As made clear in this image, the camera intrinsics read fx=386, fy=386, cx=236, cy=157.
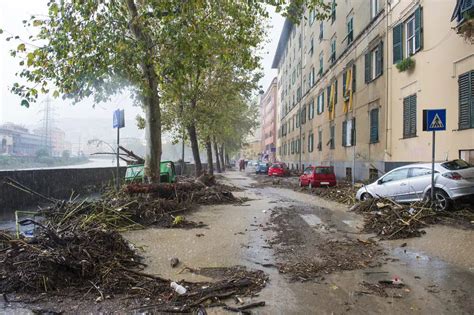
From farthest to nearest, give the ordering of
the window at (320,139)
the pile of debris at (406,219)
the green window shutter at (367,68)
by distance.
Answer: the window at (320,139)
the green window shutter at (367,68)
the pile of debris at (406,219)

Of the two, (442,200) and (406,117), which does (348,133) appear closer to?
(406,117)

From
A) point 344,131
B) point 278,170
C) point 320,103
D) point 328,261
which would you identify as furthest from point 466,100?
point 278,170

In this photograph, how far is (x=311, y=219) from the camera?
11102mm

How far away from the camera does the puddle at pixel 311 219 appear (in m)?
10.4

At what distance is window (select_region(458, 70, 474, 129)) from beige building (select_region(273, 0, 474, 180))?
0.04 m

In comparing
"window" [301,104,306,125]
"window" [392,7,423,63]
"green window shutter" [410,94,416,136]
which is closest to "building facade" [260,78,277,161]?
"window" [301,104,306,125]

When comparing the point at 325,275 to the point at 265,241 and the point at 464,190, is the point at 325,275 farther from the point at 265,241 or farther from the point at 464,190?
the point at 464,190

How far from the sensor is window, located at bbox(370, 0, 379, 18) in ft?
69.9

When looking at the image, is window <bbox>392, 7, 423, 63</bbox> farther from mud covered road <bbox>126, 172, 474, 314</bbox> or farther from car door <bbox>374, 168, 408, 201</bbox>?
mud covered road <bbox>126, 172, 474, 314</bbox>

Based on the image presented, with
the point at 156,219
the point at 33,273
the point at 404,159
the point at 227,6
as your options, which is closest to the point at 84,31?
the point at 227,6

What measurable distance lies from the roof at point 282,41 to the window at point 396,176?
38.6 meters

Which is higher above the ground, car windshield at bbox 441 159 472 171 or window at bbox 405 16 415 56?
window at bbox 405 16 415 56

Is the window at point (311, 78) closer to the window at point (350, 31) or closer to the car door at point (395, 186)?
the window at point (350, 31)

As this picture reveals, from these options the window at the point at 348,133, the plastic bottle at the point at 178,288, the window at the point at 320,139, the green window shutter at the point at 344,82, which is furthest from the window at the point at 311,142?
the plastic bottle at the point at 178,288
